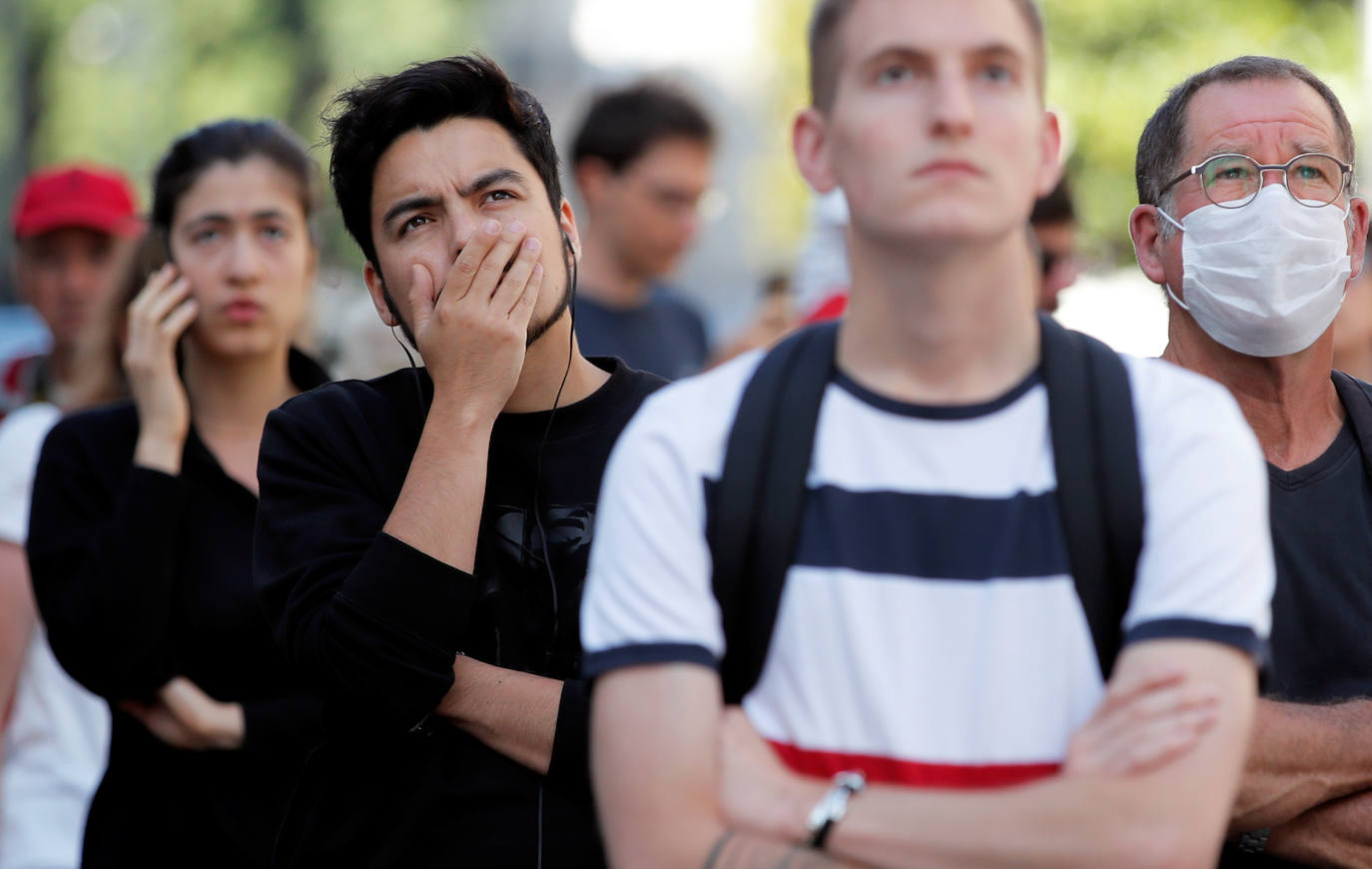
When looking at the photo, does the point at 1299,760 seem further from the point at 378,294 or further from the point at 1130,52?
the point at 1130,52

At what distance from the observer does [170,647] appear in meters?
3.64

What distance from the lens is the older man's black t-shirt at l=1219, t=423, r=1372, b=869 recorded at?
279 centimetres

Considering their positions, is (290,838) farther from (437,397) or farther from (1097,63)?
(1097,63)

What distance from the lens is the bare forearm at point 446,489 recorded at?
269 cm

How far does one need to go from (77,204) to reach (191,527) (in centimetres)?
280

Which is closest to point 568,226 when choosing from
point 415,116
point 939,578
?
point 415,116

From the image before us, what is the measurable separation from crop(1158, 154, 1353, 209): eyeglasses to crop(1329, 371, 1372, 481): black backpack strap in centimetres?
35

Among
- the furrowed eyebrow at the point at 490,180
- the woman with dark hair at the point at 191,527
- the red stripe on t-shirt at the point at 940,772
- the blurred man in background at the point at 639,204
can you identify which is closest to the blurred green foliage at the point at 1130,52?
the blurred man in background at the point at 639,204

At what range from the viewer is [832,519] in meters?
2.02

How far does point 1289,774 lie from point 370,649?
1.53m

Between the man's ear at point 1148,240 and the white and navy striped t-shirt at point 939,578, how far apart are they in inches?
44.7

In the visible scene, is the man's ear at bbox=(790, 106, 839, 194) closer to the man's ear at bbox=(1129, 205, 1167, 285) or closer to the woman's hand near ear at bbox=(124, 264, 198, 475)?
the man's ear at bbox=(1129, 205, 1167, 285)

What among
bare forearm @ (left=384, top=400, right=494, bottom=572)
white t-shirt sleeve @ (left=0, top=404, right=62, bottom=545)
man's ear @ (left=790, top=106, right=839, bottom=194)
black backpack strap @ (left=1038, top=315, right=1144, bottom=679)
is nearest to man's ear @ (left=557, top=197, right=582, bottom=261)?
bare forearm @ (left=384, top=400, right=494, bottom=572)

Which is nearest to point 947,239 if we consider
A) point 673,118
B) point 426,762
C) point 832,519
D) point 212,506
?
point 832,519
